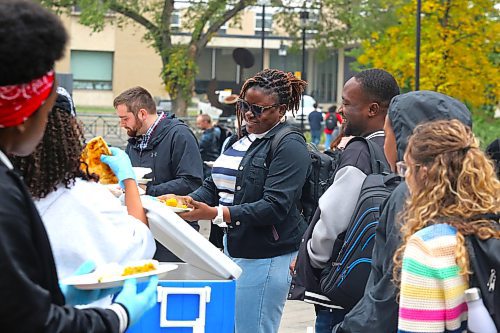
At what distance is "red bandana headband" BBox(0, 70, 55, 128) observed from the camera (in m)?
2.26

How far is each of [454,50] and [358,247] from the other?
56.1 feet

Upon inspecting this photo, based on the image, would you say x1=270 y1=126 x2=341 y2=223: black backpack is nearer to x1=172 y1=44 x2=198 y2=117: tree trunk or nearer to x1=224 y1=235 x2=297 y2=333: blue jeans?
x1=224 y1=235 x2=297 y2=333: blue jeans

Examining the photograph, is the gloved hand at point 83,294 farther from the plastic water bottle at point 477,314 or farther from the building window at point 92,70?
the building window at point 92,70

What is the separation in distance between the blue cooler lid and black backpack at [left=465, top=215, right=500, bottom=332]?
1.26m

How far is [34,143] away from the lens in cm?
241

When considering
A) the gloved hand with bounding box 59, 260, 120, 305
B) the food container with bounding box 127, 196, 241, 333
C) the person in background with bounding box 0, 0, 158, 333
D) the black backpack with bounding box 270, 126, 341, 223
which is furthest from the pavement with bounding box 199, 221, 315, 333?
the person in background with bounding box 0, 0, 158, 333

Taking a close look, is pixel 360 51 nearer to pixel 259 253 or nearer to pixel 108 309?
pixel 259 253

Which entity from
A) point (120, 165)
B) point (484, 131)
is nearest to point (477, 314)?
point (120, 165)

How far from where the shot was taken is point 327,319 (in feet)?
15.3

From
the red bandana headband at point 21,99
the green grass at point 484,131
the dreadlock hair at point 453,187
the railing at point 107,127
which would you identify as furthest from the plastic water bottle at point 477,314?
the railing at point 107,127

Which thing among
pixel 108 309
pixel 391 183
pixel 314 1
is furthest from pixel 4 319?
pixel 314 1

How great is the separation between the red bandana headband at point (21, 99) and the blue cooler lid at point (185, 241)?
147 centimetres

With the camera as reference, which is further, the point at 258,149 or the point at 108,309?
the point at 258,149

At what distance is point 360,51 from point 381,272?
22.8 meters
